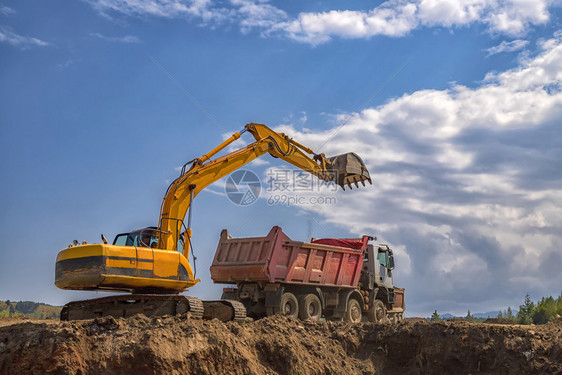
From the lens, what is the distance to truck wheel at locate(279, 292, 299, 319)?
1633cm

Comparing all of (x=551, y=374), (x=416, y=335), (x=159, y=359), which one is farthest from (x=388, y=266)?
(x=159, y=359)

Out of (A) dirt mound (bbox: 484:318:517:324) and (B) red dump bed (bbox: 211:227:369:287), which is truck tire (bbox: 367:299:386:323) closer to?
(B) red dump bed (bbox: 211:227:369:287)

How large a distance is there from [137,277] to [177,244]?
178 centimetres

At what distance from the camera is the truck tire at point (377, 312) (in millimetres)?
20234

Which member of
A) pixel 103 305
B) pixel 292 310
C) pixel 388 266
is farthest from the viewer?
pixel 388 266

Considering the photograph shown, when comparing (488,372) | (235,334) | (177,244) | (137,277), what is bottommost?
(488,372)

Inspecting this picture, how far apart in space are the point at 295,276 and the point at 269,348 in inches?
227

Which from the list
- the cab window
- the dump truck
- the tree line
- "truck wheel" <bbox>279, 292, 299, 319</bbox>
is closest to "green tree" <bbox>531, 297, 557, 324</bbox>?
the tree line

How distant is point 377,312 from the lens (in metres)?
20.7

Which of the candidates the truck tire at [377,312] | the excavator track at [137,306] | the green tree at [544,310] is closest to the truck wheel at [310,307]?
the truck tire at [377,312]

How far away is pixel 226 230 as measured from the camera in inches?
705

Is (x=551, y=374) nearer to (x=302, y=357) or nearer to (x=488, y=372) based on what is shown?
(x=488, y=372)

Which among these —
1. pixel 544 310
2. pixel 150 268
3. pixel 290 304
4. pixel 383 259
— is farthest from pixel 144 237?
pixel 544 310

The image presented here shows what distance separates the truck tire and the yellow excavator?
27.0 ft
